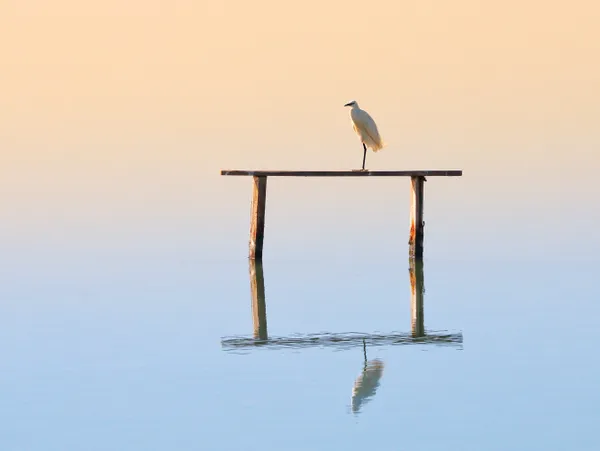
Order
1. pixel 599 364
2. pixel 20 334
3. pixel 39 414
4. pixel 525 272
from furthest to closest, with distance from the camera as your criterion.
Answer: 1. pixel 525 272
2. pixel 20 334
3. pixel 599 364
4. pixel 39 414

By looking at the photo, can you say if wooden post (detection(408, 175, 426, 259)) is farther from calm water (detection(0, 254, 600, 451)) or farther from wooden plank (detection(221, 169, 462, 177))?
calm water (detection(0, 254, 600, 451))

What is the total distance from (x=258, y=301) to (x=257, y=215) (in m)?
3.72

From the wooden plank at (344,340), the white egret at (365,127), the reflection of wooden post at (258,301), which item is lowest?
the wooden plank at (344,340)

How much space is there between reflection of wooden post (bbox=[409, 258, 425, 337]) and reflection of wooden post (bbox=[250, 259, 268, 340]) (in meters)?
1.59

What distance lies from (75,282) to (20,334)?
4.13m


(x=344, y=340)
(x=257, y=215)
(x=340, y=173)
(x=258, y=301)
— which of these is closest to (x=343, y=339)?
(x=344, y=340)

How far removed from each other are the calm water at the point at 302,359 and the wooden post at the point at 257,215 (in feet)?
3.82

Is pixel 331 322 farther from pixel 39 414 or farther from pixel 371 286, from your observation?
pixel 39 414

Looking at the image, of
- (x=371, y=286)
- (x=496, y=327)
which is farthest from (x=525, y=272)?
(x=496, y=327)

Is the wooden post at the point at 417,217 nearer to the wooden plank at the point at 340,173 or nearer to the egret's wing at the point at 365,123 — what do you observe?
the wooden plank at the point at 340,173

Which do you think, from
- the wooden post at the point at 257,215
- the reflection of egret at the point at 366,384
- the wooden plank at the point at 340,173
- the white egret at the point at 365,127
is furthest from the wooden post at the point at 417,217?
the reflection of egret at the point at 366,384

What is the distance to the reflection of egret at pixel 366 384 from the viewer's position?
1141 cm

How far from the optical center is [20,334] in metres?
14.7

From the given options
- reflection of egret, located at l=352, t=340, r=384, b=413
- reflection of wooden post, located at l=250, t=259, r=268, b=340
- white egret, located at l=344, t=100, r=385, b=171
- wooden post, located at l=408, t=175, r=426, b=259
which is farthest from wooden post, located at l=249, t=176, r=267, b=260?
reflection of egret, located at l=352, t=340, r=384, b=413
